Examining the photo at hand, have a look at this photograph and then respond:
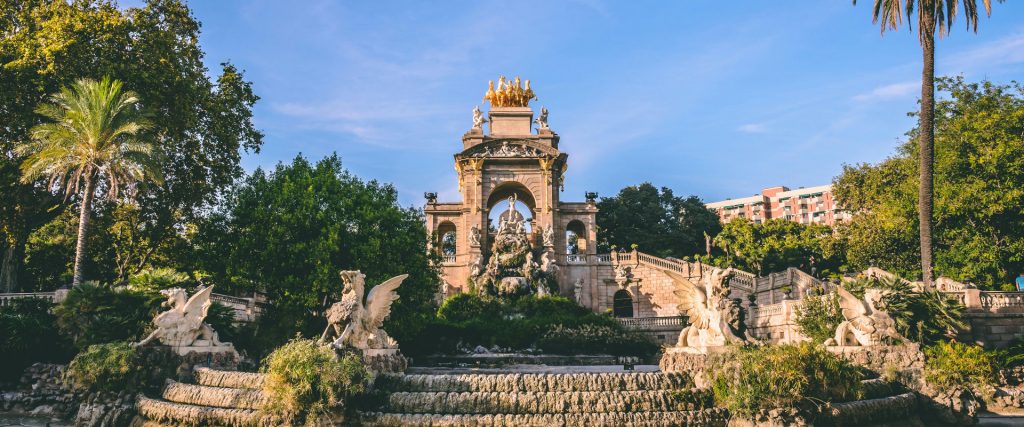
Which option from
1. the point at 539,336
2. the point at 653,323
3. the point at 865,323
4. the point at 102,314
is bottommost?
the point at 539,336

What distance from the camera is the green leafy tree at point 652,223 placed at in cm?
6047

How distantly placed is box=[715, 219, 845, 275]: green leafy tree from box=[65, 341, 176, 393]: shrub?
127 ft

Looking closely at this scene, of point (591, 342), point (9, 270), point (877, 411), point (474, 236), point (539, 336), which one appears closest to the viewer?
point (877, 411)

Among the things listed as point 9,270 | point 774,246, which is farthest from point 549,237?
point 9,270

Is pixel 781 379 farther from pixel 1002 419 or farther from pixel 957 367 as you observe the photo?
pixel 1002 419

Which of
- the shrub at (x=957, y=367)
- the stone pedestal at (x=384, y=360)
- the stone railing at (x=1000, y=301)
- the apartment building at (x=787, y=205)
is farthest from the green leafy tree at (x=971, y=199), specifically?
the apartment building at (x=787, y=205)

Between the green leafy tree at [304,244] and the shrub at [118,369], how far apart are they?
19.5 feet

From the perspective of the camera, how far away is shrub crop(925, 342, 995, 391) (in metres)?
18.1

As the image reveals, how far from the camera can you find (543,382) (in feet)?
49.3

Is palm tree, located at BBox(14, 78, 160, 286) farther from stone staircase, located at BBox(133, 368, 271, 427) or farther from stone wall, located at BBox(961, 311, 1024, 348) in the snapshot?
stone wall, located at BBox(961, 311, 1024, 348)

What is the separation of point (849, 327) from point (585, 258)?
29.0 metres

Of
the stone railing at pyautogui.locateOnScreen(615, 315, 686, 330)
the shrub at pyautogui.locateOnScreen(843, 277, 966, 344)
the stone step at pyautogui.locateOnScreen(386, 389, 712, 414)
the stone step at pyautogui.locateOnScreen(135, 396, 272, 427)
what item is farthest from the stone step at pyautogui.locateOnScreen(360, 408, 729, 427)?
the stone railing at pyautogui.locateOnScreen(615, 315, 686, 330)

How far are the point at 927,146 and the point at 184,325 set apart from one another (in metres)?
25.2

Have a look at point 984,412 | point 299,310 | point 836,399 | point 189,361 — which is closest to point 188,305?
point 189,361
